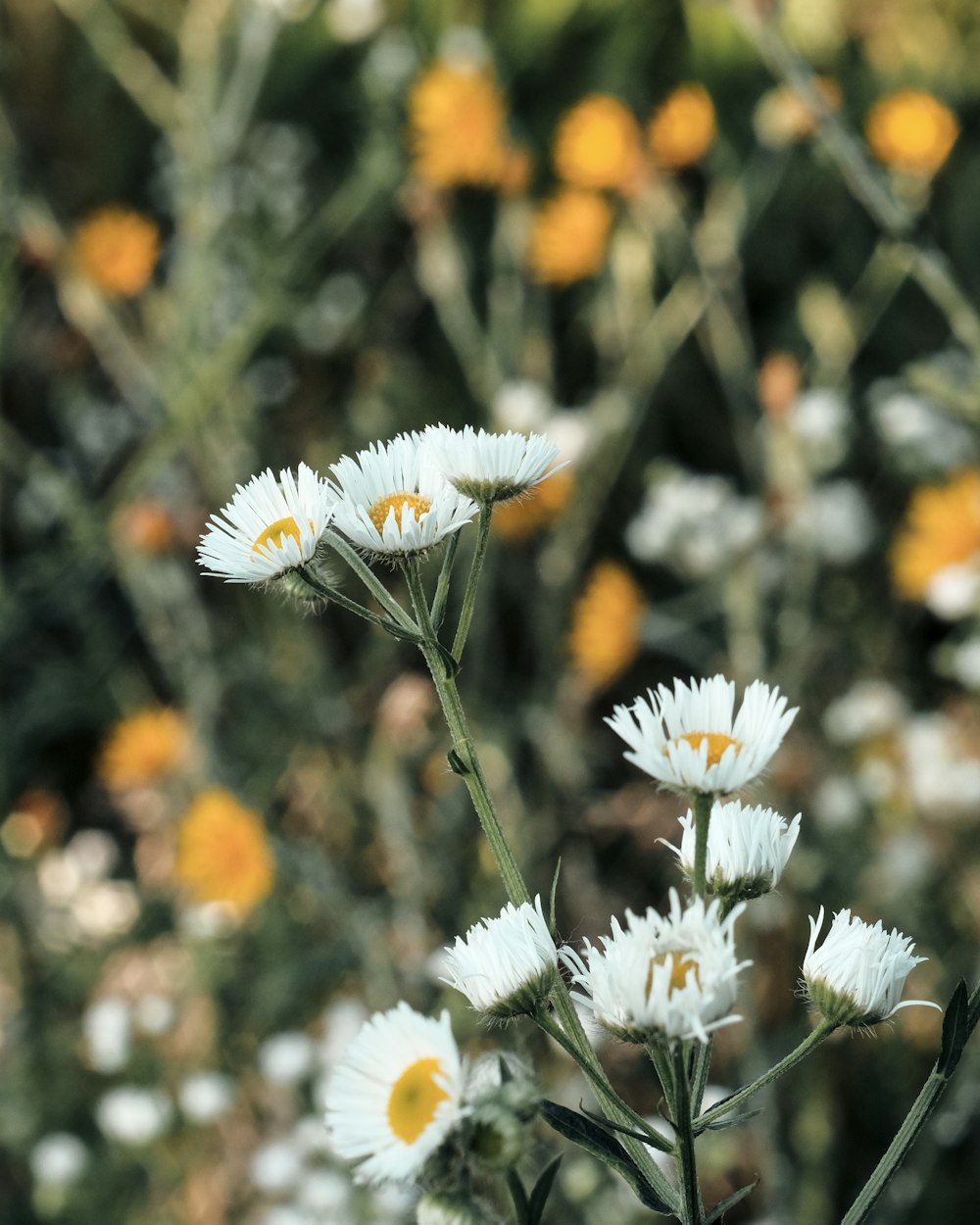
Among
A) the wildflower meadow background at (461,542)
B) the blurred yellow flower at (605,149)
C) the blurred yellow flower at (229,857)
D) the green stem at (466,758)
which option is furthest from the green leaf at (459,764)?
the blurred yellow flower at (605,149)

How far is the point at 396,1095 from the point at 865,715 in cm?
134

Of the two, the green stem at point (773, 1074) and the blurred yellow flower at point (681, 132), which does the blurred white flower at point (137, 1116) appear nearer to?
the green stem at point (773, 1074)

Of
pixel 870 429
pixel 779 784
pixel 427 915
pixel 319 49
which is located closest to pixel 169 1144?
pixel 427 915

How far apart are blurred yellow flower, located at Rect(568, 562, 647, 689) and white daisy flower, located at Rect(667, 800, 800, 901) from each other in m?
1.32

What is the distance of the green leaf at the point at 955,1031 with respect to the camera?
500 mm

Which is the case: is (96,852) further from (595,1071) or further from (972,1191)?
(595,1071)

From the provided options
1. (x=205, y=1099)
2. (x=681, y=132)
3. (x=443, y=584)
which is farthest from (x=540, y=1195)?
(x=681, y=132)

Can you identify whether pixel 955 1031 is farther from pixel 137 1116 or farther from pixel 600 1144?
pixel 137 1116

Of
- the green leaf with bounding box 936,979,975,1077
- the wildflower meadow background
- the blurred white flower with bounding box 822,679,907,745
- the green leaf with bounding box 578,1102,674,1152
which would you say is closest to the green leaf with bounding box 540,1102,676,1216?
the green leaf with bounding box 578,1102,674,1152

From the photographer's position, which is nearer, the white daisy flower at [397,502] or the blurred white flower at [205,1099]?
the white daisy flower at [397,502]

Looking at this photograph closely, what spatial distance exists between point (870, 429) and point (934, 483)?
371mm

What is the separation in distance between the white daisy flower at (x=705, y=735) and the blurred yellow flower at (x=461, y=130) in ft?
5.17

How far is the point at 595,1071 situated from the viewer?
50 centimetres

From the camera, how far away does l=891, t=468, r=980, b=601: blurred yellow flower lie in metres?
1.73
